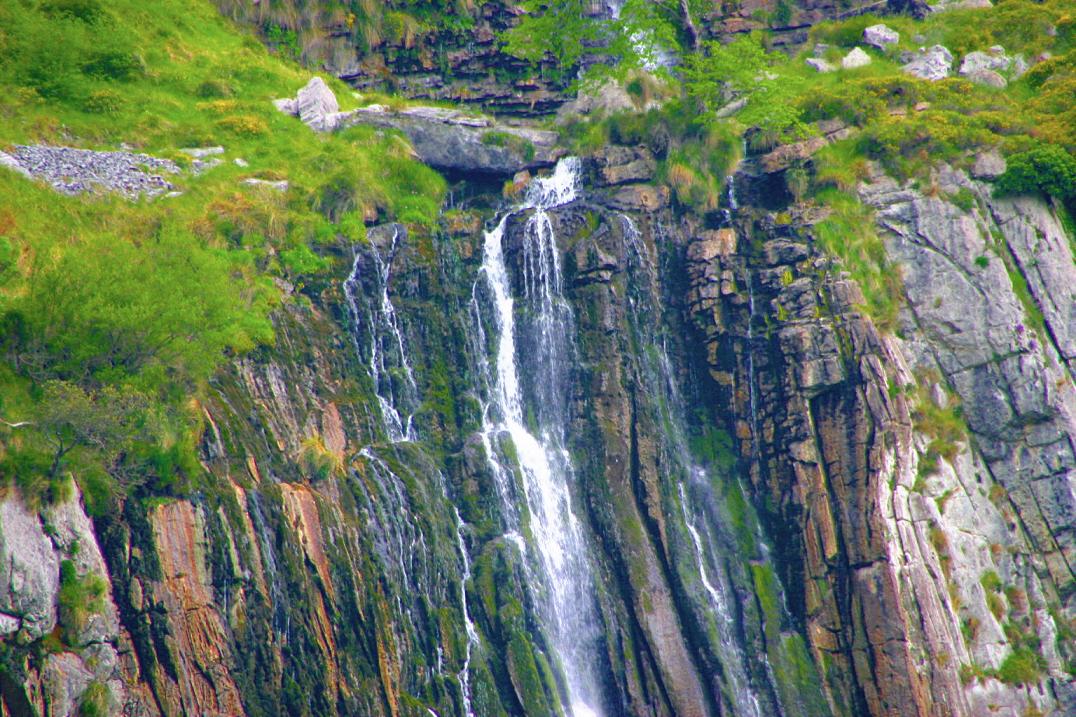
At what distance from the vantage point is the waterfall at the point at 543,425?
113ft

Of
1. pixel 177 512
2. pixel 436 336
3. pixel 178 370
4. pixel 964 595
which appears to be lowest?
pixel 964 595

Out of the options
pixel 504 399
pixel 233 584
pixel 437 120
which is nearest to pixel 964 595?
pixel 504 399

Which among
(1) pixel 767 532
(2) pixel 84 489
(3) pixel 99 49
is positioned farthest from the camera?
(3) pixel 99 49

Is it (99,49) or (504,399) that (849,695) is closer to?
(504,399)

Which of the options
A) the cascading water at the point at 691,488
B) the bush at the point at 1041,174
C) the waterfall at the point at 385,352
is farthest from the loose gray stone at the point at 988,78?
the waterfall at the point at 385,352

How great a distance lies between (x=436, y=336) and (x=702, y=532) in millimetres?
13248

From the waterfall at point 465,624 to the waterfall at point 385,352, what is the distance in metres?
4.38

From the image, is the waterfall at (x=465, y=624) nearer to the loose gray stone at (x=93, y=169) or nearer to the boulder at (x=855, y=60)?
the loose gray stone at (x=93, y=169)

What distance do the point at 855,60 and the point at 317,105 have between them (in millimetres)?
28909

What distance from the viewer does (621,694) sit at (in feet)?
111

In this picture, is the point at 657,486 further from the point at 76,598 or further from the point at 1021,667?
the point at 76,598

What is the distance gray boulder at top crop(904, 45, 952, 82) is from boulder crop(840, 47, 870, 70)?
7.09 feet

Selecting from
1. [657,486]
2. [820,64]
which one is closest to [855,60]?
[820,64]

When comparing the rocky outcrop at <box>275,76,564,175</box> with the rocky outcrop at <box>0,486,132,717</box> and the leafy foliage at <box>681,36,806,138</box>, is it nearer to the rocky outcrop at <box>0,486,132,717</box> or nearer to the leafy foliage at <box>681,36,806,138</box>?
the leafy foliage at <box>681,36,806,138</box>
